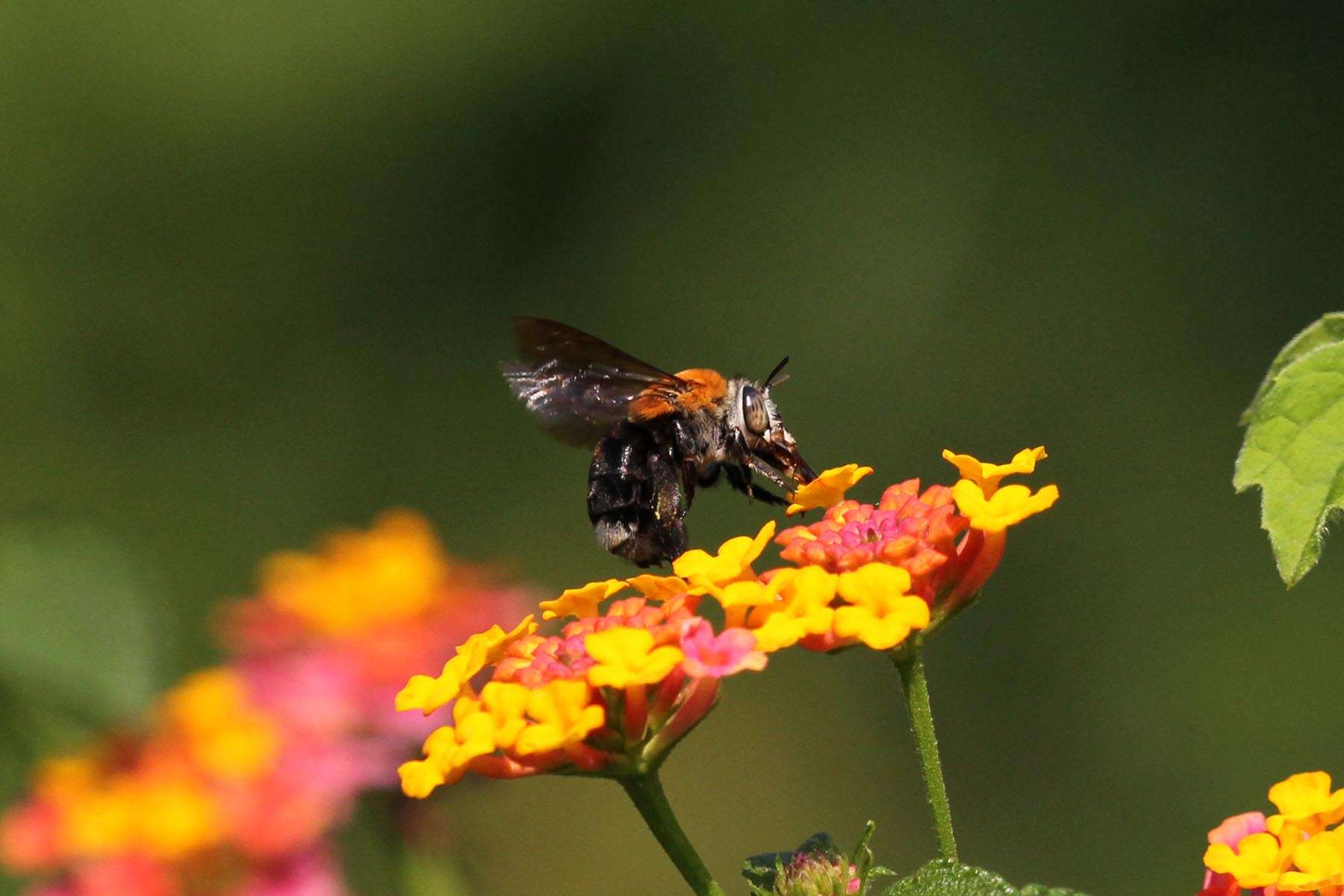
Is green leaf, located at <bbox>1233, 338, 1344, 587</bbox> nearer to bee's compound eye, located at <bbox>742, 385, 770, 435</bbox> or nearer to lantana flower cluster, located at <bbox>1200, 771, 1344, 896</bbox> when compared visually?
lantana flower cluster, located at <bbox>1200, 771, 1344, 896</bbox>

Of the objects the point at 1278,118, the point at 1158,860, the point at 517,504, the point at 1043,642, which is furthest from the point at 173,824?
the point at 1278,118

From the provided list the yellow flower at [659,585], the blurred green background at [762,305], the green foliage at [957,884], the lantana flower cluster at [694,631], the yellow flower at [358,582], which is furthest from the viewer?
the blurred green background at [762,305]

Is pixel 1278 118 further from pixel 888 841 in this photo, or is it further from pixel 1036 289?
pixel 888 841

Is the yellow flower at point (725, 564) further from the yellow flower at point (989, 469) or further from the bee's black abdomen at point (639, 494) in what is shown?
the bee's black abdomen at point (639, 494)

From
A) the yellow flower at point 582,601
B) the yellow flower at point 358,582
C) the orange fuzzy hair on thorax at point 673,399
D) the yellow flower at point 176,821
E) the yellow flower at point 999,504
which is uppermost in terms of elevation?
the yellow flower at point 358,582

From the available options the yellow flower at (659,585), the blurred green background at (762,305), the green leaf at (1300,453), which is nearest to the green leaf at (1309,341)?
the green leaf at (1300,453)

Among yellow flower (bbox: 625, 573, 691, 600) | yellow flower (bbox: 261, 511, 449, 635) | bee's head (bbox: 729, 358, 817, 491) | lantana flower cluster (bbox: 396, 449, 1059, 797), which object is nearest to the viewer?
lantana flower cluster (bbox: 396, 449, 1059, 797)

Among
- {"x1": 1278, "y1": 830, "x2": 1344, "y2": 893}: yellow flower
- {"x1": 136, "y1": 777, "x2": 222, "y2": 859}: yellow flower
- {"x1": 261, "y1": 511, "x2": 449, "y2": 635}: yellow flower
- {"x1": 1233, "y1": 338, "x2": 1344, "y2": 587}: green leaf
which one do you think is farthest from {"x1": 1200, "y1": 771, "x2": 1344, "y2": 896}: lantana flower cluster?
{"x1": 261, "y1": 511, "x2": 449, "y2": 635}: yellow flower

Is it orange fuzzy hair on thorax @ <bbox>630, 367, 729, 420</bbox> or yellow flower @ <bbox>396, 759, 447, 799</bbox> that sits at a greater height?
orange fuzzy hair on thorax @ <bbox>630, 367, 729, 420</bbox>

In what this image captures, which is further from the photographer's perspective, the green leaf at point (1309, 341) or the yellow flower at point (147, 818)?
the yellow flower at point (147, 818)
